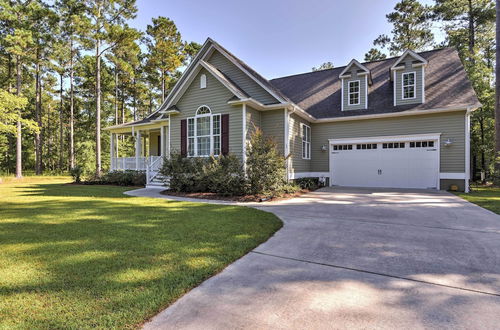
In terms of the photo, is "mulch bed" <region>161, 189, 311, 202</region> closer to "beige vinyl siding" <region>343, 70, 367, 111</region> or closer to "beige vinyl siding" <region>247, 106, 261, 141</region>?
"beige vinyl siding" <region>247, 106, 261, 141</region>

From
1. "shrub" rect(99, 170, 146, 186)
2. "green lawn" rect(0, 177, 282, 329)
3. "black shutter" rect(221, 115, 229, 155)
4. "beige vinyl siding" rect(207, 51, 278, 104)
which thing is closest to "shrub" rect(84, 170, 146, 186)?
"shrub" rect(99, 170, 146, 186)

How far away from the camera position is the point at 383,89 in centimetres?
1366

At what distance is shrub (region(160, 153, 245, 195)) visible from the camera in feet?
29.7

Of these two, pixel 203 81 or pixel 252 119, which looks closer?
pixel 252 119

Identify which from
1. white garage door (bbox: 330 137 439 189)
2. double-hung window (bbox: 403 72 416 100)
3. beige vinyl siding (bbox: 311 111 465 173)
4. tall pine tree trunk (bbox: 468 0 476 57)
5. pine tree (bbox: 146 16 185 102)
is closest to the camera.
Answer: beige vinyl siding (bbox: 311 111 465 173)

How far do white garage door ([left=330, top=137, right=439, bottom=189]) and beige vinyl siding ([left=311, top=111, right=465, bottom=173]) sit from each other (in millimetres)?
379

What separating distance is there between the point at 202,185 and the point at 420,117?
34.9ft

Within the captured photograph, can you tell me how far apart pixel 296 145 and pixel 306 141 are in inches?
57.7

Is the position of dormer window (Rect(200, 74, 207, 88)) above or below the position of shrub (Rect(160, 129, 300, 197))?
above

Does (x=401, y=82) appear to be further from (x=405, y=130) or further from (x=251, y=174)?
(x=251, y=174)

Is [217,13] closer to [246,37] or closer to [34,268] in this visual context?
[246,37]

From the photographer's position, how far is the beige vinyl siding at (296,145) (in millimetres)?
11812

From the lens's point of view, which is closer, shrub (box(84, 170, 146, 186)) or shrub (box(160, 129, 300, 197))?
shrub (box(160, 129, 300, 197))

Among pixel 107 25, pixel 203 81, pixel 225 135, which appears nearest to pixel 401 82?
pixel 225 135
